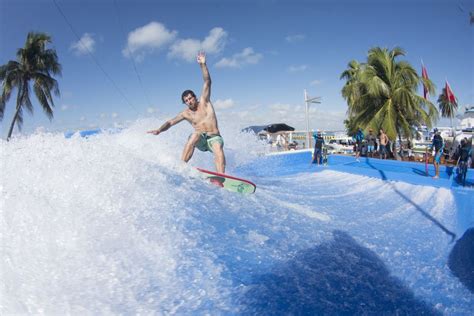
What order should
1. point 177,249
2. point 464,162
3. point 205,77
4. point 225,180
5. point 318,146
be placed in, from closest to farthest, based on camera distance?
point 177,249 < point 225,180 < point 205,77 < point 464,162 < point 318,146

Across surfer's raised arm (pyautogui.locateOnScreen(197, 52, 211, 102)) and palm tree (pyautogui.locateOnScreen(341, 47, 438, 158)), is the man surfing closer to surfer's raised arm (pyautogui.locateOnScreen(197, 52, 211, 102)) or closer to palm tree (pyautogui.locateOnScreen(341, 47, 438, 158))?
surfer's raised arm (pyautogui.locateOnScreen(197, 52, 211, 102))

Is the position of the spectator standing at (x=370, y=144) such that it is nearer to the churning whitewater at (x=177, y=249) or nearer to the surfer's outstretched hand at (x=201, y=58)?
the churning whitewater at (x=177, y=249)

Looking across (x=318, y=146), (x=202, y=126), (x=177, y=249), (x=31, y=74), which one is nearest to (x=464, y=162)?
(x=318, y=146)

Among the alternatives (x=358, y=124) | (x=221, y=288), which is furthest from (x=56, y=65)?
(x=221, y=288)

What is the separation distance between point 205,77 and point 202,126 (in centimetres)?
100

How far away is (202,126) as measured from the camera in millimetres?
6152

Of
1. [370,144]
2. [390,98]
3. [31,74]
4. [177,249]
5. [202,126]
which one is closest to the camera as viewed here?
[177,249]

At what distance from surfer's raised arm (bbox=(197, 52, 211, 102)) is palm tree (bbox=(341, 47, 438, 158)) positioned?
44.2 ft

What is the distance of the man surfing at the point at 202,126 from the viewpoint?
598cm

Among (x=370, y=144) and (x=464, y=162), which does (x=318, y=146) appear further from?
(x=464, y=162)

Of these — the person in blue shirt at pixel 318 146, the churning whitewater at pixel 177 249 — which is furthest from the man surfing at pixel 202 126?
the person in blue shirt at pixel 318 146

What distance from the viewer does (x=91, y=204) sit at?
3.35 metres

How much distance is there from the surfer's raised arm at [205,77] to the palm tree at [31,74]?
2298 cm

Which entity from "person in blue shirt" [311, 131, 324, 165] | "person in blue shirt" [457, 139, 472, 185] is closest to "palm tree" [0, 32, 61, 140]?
"person in blue shirt" [311, 131, 324, 165]
